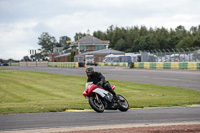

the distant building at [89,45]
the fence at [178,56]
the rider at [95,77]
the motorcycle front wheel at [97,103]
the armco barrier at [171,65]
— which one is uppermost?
the distant building at [89,45]

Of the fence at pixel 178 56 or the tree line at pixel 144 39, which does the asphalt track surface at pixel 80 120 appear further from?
the tree line at pixel 144 39

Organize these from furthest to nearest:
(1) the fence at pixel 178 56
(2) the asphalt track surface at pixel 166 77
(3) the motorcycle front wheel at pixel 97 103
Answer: (1) the fence at pixel 178 56
(2) the asphalt track surface at pixel 166 77
(3) the motorcycle front wheel at pixel 97 103

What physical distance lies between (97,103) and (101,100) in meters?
0.30

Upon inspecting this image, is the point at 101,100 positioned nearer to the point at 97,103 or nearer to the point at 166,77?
the point at 97,103

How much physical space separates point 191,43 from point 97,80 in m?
112

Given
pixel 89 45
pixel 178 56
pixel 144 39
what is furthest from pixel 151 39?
pixel 178 56

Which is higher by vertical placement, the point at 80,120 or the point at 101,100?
the point at 101,100

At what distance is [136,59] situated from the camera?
72062mm

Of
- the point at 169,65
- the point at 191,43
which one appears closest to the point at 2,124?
the point at 169,65

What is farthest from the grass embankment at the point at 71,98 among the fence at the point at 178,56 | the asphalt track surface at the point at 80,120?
the fence at the point at 178,56

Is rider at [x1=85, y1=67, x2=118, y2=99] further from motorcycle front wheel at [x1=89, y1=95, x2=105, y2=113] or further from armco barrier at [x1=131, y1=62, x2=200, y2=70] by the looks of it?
armco barrier at [x1=131, y1=62, x2=200, y2=70]

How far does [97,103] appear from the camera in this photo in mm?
10867

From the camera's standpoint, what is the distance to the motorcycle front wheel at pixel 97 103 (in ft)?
35.0

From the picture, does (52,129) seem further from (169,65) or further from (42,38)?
(42,38)
